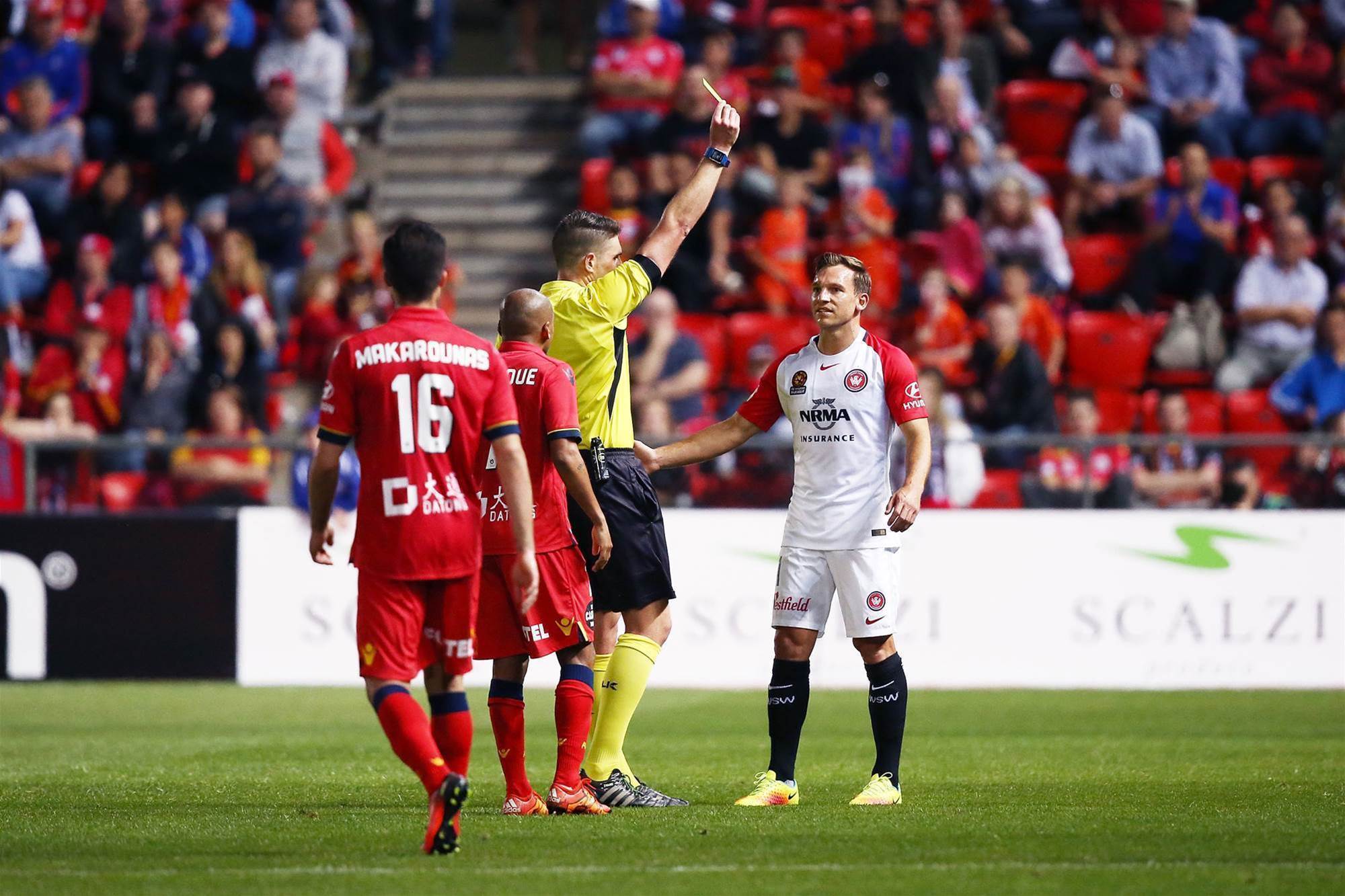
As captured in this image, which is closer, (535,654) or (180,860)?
(180,860)

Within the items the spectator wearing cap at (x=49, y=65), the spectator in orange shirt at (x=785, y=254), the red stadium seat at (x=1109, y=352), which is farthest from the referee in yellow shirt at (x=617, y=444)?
the spectator wearing cap at (x=49, y=65)

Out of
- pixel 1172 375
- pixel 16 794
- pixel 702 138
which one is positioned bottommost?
pixel 16 794

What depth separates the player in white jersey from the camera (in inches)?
289

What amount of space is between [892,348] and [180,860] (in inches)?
135

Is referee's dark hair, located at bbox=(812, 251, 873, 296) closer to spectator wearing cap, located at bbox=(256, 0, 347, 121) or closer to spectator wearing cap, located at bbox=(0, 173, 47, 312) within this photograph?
spectator wearing cap, located at bbox=(0, 173, 47, 312)

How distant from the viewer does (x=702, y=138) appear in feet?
57.2

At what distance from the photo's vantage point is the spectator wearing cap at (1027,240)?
1648 centimetres

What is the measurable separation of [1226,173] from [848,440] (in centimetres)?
1088

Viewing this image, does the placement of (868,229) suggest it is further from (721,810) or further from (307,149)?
(721,810)

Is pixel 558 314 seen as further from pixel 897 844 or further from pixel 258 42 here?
pixel 258 42

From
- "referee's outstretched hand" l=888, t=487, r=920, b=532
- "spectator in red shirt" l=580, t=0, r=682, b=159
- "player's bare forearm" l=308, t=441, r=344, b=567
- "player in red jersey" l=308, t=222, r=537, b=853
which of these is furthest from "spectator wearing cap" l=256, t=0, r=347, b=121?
"player's bare forearm" l=308, t=441, r=344, b=567

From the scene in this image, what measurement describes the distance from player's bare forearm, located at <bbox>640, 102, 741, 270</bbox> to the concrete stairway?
10.7 meters

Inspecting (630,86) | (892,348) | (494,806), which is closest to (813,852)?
(494,806)

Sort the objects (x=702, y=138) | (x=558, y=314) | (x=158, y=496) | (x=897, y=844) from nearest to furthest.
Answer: (x=897, y=844)
(x=558, y=314)
(x=158, y=496)
(x=702, y=138)
